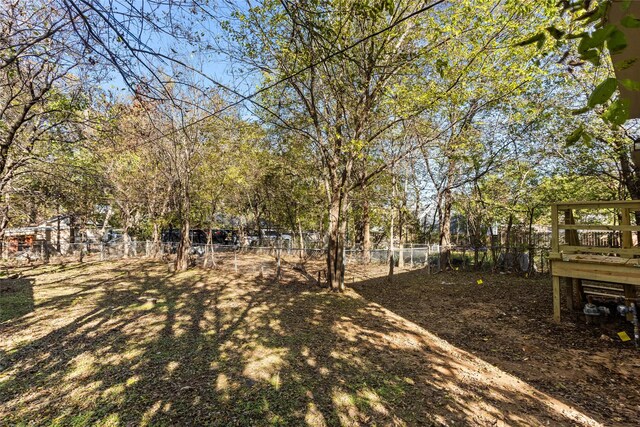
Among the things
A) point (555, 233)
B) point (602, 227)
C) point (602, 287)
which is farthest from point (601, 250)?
point (602, 287)

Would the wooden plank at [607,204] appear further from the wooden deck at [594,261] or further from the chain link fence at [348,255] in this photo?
the chain link fence at [348,255]

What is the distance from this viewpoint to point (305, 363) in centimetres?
421

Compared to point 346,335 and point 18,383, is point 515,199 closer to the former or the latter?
point 346,335

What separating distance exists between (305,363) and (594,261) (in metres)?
4.88

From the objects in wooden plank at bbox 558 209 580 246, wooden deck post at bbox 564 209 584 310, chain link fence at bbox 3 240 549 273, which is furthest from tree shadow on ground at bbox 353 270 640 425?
chain link fence at bbox 3 240 549 273

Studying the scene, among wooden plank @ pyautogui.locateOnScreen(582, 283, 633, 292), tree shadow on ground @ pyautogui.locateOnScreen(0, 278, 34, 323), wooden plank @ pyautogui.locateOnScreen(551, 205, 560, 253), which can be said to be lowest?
tree shadow on ground @ pyautogui.locateOnScreen(0, 278, 34, 323)

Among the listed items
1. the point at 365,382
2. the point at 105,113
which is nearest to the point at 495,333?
the point at 365,382

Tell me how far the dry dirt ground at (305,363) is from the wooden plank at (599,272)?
945 mm

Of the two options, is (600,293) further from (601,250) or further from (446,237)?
(446,237)

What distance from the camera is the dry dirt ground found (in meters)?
3.12

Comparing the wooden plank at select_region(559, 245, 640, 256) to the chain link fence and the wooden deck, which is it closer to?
the wooden deck

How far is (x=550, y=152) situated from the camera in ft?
39.4

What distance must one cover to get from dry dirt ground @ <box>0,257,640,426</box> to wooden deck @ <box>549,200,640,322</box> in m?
0.76

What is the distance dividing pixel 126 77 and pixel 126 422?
10.1 feet
